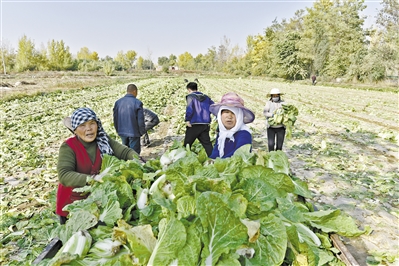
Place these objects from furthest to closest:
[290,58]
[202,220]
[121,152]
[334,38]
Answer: [290,58], [334,38], [121,152], [202,220]

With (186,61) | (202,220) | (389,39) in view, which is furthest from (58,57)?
(202,220)

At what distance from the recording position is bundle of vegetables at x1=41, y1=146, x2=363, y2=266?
1429mm

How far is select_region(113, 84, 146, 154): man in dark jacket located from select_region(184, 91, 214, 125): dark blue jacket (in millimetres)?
1004

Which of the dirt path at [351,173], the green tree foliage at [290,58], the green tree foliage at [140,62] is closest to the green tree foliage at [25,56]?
the green tree foliage at [140,62]

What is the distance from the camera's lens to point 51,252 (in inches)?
64.2

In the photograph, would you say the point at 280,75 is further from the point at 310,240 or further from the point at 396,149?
the point at 310,240

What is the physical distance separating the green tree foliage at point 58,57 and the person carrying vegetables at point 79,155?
70.7 meters

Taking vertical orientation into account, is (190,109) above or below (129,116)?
above

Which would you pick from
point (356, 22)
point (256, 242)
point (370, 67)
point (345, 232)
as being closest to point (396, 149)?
point (345, 232)

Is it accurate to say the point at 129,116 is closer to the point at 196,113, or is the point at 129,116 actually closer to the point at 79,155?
the point at 196,113

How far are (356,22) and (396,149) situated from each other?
4493 centimetres

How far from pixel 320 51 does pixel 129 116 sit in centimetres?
4985

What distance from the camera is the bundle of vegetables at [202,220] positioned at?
4.69 feet

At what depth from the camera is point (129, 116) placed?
208 inches
